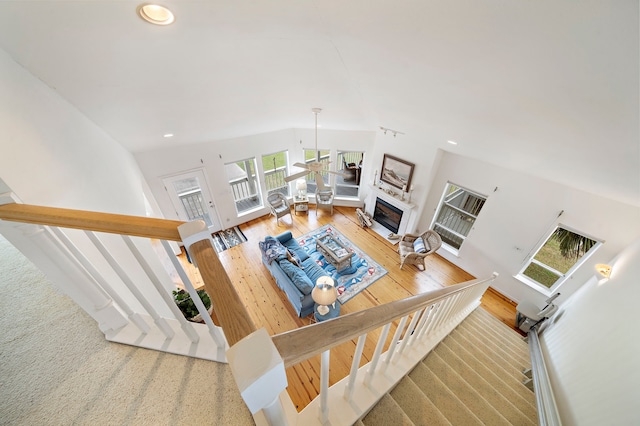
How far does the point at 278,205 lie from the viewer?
6.40 meters

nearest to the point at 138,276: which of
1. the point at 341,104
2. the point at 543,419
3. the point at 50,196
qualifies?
the point at 50,196

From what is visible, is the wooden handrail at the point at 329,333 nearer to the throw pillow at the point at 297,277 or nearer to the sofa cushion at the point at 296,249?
the throw pillow at the point at 297,277

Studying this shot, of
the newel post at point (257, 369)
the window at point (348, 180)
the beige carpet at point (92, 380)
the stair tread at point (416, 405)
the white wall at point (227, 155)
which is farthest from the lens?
the window at point (348, 180)

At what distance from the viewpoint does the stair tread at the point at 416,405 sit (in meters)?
1.31

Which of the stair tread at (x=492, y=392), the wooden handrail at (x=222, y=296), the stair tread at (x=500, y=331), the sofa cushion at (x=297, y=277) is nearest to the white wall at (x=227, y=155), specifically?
the sofa cushion at (x=297, y=277)

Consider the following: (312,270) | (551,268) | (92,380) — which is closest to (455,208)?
(551,268)

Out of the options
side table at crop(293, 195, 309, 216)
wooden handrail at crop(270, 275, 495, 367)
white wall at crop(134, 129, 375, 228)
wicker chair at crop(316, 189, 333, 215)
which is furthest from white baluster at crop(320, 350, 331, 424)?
side table at crop(293, 195, 309, 216)

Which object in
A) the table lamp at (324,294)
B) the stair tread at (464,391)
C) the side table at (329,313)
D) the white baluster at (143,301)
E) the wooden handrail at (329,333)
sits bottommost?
the side table at (329,313)

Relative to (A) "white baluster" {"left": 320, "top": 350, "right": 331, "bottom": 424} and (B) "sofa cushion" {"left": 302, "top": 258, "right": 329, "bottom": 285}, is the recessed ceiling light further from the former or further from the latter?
(B) "sofa cushion" {"left": 302, "top": 258, "right": 329, "bottom": 285}

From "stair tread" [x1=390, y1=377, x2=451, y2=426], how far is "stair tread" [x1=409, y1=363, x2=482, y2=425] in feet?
0.32

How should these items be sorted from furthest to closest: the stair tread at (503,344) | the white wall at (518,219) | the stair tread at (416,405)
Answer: the white wall at (518,219), the stair tread at (503,344), the stair tread at (416,405)

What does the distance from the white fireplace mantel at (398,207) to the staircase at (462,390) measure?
2.95 metres

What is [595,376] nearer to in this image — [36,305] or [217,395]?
[217,395]

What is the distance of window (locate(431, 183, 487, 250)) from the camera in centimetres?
473
